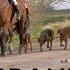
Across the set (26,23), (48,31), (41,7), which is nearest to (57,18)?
(41,7)

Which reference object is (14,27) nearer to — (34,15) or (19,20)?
(19,20)

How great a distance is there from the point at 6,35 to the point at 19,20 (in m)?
1.42

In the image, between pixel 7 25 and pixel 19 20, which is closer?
pixel 7 25

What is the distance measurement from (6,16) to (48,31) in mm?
12153

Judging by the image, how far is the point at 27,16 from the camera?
41.6ft

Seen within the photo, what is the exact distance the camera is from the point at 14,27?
1169 centimetres

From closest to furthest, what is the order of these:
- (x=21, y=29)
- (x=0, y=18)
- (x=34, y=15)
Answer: (x=0, y=18) < (x=21, y=29) < (x=34, y=15)

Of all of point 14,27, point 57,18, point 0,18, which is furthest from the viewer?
point 57,18

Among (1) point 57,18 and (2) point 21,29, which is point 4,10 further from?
(1) point 57,18

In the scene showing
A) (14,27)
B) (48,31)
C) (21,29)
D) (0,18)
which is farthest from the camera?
(48,31)

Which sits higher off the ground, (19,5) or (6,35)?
(19,5)

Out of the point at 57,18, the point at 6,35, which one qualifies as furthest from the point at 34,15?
the point at 57,18

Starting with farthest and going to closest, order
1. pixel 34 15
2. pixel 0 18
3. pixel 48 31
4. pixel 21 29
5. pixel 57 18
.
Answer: pixel 57 18 → pixel 34 15 → pixel 48 31 → pixel 21 29 → pixel 0 18

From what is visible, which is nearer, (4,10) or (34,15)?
(4,10)
